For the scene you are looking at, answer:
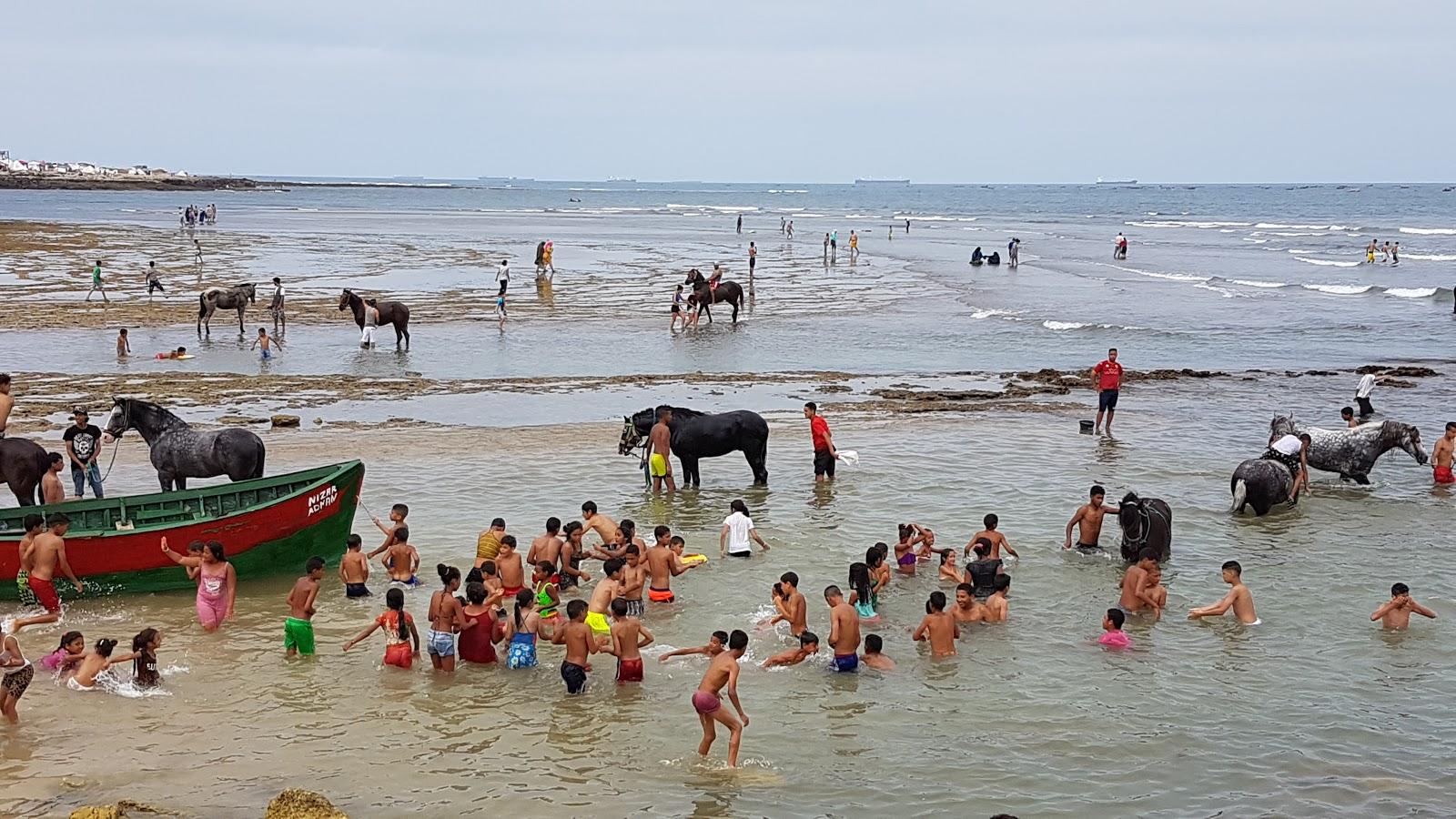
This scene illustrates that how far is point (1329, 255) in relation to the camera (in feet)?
241

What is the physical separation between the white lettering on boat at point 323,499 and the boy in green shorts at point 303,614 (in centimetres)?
248

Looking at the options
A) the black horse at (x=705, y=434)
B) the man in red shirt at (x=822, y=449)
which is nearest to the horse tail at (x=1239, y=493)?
the man in red shirt at (x=822, y=449)

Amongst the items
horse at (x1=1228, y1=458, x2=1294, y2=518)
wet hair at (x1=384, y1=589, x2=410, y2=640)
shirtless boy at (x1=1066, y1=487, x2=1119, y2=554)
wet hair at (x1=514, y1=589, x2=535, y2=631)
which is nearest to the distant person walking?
wet hair at (x1=384, y1=589, x2=410, y2=640)

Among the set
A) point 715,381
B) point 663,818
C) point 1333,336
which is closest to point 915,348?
point 715,381

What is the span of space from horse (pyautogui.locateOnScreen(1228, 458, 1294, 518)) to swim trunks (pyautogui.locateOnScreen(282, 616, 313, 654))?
13.3 meters

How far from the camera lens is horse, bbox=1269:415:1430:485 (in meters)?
19.7

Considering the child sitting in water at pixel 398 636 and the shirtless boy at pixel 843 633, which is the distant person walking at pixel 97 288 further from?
the shirtless boy at pixel 843 633

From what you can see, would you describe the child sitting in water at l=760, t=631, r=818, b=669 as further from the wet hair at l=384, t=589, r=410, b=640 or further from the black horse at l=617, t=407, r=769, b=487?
the black horse at l=617, t=407, r=769, b=487

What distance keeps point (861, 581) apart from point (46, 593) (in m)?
9.16

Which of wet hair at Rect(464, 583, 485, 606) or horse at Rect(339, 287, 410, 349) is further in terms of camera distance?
horse at Rect(339, 287, 410, 349)

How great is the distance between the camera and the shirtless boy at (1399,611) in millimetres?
13461

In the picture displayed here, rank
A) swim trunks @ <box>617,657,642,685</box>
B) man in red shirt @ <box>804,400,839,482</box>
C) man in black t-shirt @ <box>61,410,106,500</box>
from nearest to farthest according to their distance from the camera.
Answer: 1. swim trunks @ <box>617,657,642,685</box>
2. man in black t-shirt @ <box>61,410,106,500</box>
3. man in red shirt @ <box>804,400,839,482</box>

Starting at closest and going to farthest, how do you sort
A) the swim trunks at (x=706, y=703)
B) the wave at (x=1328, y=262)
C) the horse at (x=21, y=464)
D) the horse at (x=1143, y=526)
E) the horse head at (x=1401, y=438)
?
1. the swim trunks at (x=706, y=703)
2. the horse at (x=1143, y=526)
3. the horse at (x=21, y=464)
4. the horse head at (x=1401, y=438)
5. the wave at (x=1328, y=262)

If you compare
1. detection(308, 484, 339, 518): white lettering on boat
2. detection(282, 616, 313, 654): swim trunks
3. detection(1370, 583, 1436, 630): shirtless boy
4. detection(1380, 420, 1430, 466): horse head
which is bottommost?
detection(282, 616, 313, 654): swim trunks
